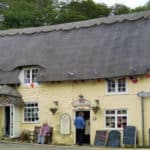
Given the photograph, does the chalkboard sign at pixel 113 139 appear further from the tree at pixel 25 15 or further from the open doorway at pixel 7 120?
the tree at pixel 25 15

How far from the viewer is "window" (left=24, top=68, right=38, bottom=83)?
116 feet

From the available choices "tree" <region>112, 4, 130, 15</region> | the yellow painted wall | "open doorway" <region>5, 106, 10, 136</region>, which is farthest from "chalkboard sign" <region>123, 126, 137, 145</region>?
"tree" <region>112, 4, 130, 15</region>

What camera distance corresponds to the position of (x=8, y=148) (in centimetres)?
2719

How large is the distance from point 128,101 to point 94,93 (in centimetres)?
232

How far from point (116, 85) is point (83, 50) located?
153 inches

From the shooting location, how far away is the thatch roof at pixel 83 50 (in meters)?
32.0

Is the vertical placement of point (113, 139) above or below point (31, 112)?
below

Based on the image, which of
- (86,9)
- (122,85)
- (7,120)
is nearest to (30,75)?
(7,120)

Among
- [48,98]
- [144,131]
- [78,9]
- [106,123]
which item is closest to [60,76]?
[48,98]

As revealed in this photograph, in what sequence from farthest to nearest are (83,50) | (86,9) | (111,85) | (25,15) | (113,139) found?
(86,9), (25,15), (83,50), (111,85), (113,139)

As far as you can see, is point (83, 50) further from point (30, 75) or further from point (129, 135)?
point (129, 135)

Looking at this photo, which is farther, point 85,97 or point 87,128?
point 87,128

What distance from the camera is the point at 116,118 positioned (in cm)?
3152

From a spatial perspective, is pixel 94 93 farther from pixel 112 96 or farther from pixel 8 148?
pixel 8 148
